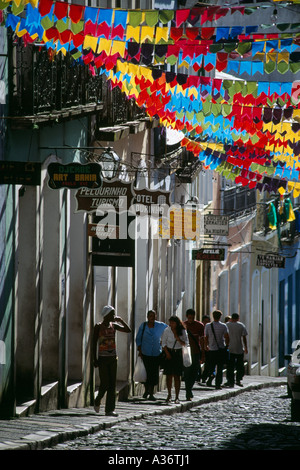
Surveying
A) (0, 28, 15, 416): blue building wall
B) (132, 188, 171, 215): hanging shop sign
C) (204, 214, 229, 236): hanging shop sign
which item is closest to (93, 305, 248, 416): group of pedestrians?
(0, 28, 15, 416): blue building wall

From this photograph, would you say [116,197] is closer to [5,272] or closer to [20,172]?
[5,272]

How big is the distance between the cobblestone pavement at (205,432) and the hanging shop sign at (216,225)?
10604 mm

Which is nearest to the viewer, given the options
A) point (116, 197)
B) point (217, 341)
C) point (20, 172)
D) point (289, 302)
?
point (20, 172)

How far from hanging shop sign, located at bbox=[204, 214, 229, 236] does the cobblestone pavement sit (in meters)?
10.6

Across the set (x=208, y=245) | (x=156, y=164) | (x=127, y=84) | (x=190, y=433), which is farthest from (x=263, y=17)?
(x=190, y=433)

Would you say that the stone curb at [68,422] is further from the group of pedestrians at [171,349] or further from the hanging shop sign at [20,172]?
the hanging shop sign at [20,172]

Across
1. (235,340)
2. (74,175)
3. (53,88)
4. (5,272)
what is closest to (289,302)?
(235,340)

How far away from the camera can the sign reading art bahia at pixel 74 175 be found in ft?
49.7

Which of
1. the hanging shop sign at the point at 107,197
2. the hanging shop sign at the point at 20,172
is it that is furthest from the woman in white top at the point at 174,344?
the hanging shop sign at the point at 20,172

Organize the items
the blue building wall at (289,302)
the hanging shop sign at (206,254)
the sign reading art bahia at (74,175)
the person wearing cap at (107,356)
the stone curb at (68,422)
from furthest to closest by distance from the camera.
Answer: the blue building wall at (289,302) < the hanging shop sign at (206,254) < the person wearing cap at (107,356) < the sign reading art bahia at (74,175) < the stone curb at (68,422)

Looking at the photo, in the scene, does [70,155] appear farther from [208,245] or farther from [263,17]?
[263,17]

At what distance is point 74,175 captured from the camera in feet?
50.5

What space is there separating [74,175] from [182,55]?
2049 millimetres

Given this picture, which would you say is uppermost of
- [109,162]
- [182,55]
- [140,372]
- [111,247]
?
[182,55]
